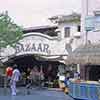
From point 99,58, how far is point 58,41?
12176mm

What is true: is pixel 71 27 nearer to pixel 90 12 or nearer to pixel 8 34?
pixel 8 34

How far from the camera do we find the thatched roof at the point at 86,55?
89.9ft

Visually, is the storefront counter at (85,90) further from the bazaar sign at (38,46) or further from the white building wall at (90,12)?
the bazaar sign at (38,46)

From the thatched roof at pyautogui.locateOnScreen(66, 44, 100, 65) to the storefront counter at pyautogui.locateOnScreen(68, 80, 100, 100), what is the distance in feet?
6.35

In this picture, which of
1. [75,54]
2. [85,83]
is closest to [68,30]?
[75,54]

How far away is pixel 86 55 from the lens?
27.8m

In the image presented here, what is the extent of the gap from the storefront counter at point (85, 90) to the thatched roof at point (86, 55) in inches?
76.2

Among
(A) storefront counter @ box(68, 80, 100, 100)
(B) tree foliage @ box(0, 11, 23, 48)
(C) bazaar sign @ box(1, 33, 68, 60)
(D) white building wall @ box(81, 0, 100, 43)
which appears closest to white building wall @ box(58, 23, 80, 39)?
(C) bazaar sign @ box(1, 33, 68, 60)

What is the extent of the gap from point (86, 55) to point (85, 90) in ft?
11.5

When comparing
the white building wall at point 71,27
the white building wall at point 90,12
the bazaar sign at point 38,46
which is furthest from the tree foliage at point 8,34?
the white building wall at point 90,12

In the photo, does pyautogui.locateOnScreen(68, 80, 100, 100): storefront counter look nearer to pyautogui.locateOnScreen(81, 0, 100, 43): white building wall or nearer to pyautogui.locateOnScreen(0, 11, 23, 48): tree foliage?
pyautogui.locateOnScreen(81, 0, 100, 43): white building wall

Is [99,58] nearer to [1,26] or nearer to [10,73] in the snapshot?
[10,73]

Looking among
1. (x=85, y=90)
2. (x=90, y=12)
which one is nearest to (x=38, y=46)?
(x=90, y=12)

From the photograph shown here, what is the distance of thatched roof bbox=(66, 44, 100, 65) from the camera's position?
27.4m
